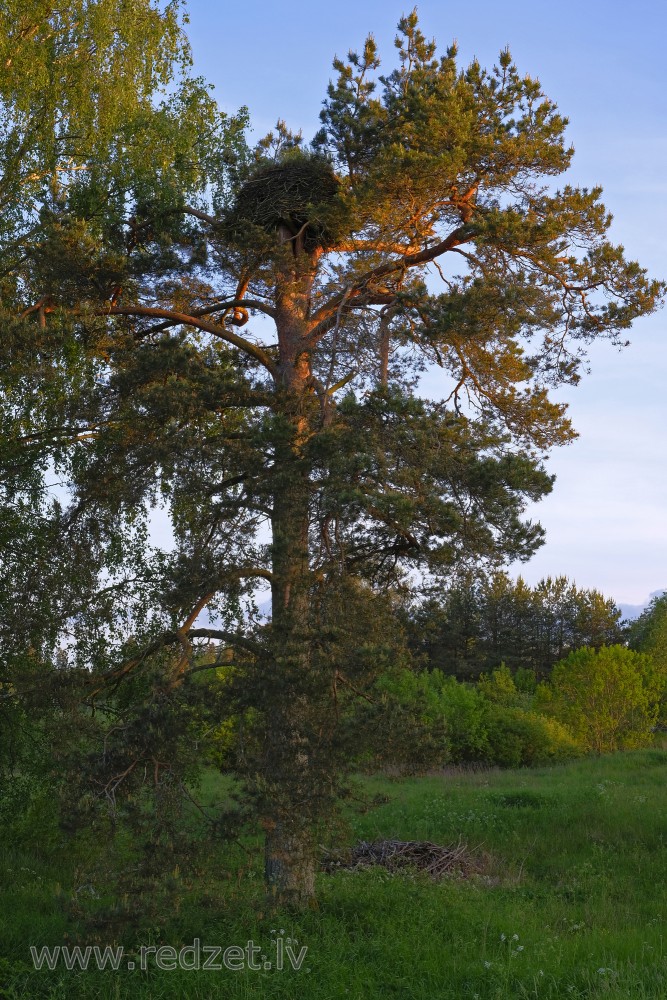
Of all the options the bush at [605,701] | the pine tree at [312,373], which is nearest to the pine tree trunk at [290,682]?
the pine tree at [312,373]

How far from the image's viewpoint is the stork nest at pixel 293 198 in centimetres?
976

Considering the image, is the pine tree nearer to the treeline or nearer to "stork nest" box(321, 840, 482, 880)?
"stork nest" box(321, 840, 482, 880)

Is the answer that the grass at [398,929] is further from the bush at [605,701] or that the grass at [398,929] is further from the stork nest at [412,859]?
the bush at [605,701]

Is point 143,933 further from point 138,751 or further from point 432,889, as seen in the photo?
point 432,889

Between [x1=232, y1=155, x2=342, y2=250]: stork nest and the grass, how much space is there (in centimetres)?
616

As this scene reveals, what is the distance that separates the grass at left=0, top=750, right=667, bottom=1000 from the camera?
23.6 ft

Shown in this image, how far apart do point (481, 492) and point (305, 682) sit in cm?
267

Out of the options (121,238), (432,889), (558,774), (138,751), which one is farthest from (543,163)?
(558,774)

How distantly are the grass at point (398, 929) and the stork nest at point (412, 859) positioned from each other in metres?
0.35

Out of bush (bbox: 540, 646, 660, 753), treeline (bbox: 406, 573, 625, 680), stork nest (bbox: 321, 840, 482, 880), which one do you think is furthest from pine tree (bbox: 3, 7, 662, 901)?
treeline (bbox: 406, 573, 625, 680)

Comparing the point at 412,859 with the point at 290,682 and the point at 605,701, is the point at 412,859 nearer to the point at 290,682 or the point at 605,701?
the point at 290,682

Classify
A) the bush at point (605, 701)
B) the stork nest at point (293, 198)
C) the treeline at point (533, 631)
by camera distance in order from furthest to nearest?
the treeline at point (533, 631) → the bush at point (605, 701) → the stork nest at point (293, 198)

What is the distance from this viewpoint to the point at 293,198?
9.80 metres

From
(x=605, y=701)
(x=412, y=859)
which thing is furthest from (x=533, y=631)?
(x=412, y=859)
